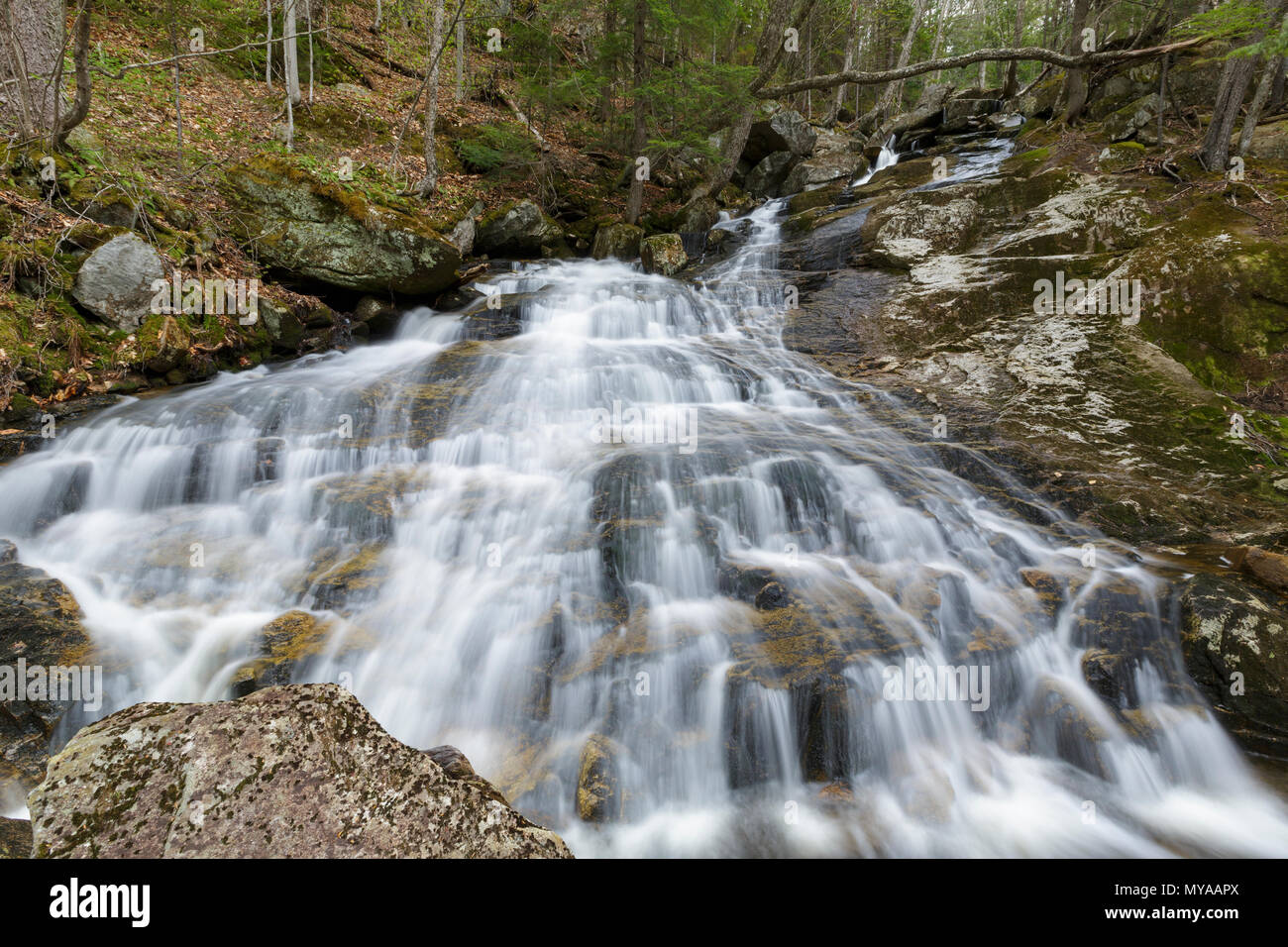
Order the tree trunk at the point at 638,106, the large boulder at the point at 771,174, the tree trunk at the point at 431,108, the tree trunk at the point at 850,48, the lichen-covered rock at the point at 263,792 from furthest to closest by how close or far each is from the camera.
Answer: the tree trunk at the point at 850,48, the large boulder at the point at 771,174, the tree trunk at the point at 638,106, the tree trunk at the point at 431,108, the lichen-covered rock at the point at 263,792

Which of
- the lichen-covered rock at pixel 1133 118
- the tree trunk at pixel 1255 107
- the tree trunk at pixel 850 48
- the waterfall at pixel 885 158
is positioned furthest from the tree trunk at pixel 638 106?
the tree trunk at pixel 850 48

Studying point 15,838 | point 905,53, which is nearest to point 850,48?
point 905,53

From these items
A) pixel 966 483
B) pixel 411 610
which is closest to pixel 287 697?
pixel 411 610

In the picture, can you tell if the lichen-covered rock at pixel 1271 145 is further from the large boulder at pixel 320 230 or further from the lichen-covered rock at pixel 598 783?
the large boulder at pixel 320 230

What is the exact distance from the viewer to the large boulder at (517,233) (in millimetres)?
13078

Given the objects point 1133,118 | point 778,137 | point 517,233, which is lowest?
point 517,233

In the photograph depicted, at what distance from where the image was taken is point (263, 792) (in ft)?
5.88

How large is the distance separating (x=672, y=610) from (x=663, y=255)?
35.9 ft

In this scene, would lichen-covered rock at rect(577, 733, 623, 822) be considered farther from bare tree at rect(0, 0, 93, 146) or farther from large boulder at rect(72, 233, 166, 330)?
bare tree at rect(0, 0, 93, 146)

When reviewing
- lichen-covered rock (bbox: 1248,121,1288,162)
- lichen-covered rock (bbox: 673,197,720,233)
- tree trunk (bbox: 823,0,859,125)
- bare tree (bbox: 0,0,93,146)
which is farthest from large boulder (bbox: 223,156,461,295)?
tree trunk (bbox: 823,0,859,125)

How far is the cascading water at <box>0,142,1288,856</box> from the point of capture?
3.57 metres

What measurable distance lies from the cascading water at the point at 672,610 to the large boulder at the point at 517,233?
7025 mm

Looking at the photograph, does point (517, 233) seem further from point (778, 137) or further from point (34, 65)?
point (778, 137)

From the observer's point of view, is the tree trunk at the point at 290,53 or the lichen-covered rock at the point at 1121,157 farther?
the tree trunk at the point at 290,53
